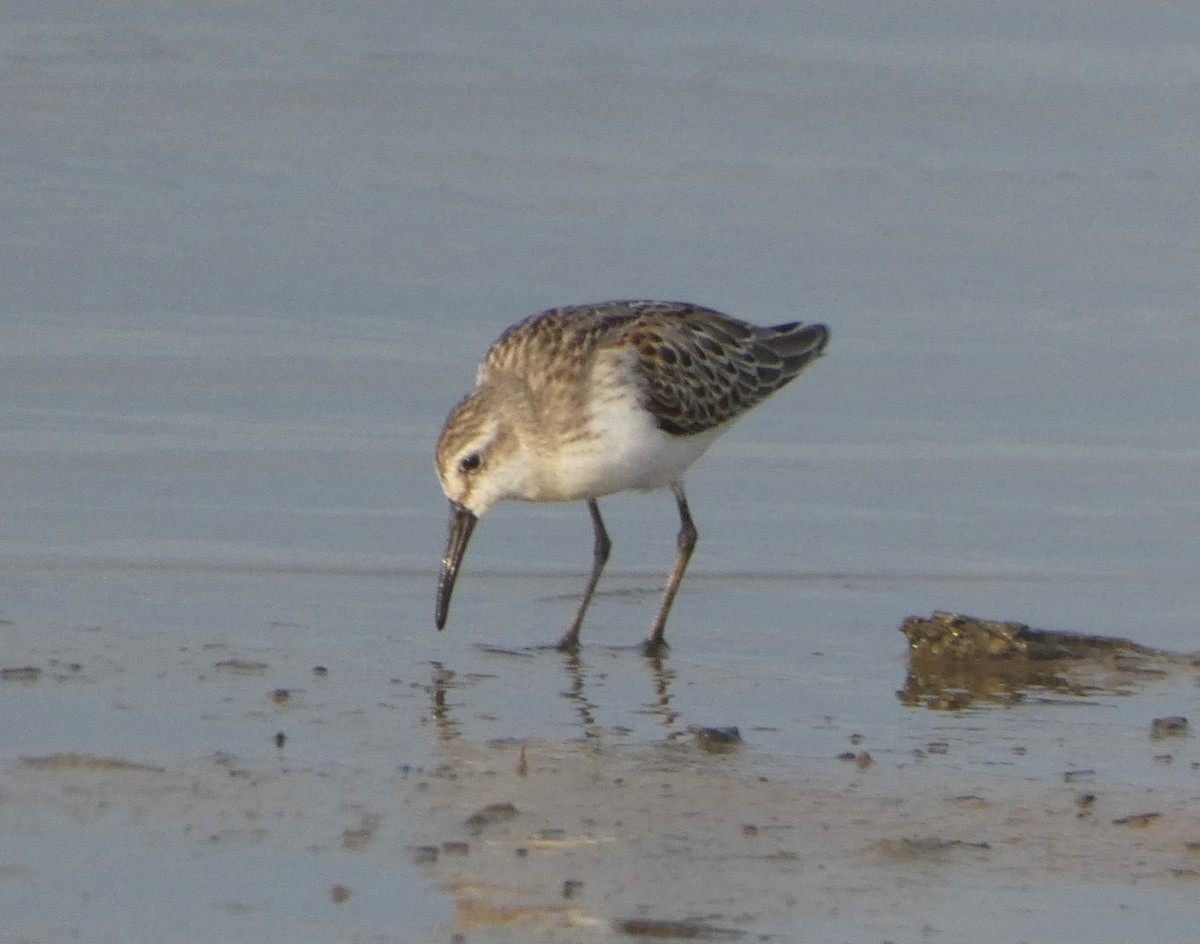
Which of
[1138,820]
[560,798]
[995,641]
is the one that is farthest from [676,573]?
[1138,820]

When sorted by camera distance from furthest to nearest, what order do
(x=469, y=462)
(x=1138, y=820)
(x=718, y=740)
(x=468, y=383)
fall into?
(x=468, y=383)
(x=469, y=462)
(x=718, y=740)
(x=1138, y=820)

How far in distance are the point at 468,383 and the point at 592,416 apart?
8.40 feet

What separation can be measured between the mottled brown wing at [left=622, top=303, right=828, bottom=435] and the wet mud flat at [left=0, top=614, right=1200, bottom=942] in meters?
1.91

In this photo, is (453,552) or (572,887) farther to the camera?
(453,552)

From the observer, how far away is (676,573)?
8383 mm

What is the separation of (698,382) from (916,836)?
11.5 ft

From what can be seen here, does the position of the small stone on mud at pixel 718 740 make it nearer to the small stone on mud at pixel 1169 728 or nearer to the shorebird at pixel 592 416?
the small stone on mud at pixel 1169 728

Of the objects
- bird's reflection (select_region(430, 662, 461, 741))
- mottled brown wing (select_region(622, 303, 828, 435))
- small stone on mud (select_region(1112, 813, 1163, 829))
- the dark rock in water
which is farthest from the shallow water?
mottled brown wing (select_region(622, 303, 828, 435))

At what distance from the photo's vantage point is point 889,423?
34.9 ft

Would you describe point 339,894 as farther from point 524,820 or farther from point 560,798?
point 560,798

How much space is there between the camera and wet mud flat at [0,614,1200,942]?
4875 millimetres

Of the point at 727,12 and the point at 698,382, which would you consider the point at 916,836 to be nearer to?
the point at 698,382

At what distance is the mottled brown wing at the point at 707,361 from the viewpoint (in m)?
8.66

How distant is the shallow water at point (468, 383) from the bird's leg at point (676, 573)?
118mm
